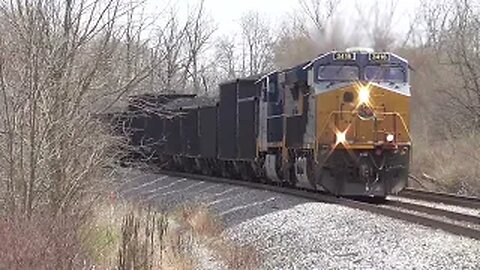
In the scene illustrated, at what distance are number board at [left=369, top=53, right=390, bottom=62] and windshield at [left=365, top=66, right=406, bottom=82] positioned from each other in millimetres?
180

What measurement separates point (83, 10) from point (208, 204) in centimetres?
883

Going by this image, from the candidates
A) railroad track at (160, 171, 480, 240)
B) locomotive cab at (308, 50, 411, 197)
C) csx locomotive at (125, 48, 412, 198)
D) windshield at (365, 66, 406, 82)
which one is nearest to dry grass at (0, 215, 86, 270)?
railroad track at (160, 171, 480, 240)

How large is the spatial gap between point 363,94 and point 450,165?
7.44 meters

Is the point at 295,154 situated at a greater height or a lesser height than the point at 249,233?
greater

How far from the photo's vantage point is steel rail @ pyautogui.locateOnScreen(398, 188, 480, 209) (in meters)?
16.3

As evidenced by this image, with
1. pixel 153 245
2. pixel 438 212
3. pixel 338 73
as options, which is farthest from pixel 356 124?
pixel 153 245

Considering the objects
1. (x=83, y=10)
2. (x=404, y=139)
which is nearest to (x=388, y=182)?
(x=404, y=139)

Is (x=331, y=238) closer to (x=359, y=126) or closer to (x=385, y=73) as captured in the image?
(x=359, y=126)

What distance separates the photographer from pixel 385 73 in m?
18.2

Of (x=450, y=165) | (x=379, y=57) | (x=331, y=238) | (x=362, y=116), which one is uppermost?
(x=379, y=57)

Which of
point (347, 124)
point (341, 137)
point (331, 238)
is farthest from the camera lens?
point (347, 124)

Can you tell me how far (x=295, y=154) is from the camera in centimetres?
1912

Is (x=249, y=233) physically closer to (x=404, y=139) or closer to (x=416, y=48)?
(x=404, y=139)

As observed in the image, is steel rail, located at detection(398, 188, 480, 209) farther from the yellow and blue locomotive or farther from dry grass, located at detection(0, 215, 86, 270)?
dry grass, located at detection(0, 215, 86, 270)
